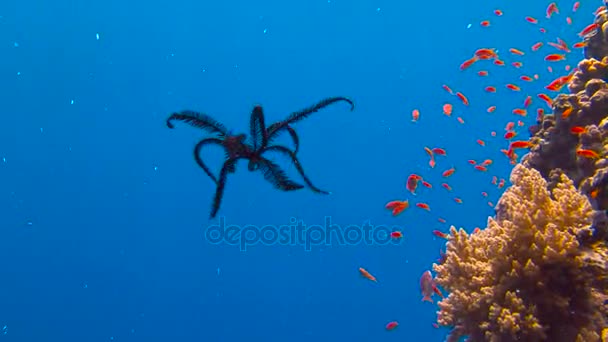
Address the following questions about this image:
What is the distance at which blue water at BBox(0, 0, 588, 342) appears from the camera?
98.5 feet

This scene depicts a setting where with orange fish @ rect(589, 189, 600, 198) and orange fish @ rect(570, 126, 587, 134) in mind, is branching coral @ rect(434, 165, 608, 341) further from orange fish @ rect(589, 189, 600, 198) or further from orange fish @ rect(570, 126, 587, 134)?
orange fish @ rect(570, 126, 587, 134)

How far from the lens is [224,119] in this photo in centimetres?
3391

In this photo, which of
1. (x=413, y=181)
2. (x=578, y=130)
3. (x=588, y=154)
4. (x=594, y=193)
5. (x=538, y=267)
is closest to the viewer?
(x=538, y=267)

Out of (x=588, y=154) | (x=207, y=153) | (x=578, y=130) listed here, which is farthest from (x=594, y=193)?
(x=207, y=153)

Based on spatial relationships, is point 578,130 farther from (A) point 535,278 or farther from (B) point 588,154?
(A) point 535,278

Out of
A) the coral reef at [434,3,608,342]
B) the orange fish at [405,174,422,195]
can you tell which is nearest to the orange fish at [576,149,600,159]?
the coral reef at [434,3,608,342]

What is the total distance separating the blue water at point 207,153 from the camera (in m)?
30.0

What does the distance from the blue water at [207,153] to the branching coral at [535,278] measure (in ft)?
82.0

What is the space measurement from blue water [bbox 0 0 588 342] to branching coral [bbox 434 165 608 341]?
984 inches

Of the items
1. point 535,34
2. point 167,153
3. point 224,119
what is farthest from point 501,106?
point 167,153

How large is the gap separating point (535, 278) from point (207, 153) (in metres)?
29.3

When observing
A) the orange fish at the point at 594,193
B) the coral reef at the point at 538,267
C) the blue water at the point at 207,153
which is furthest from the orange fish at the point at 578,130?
the blue water at the point at 207,153

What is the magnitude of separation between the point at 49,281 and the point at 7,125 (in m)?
11.2

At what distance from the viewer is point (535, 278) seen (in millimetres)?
4129
